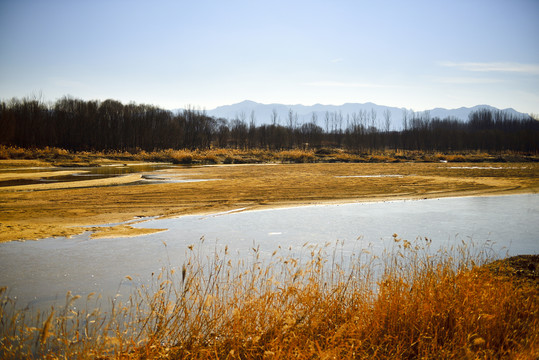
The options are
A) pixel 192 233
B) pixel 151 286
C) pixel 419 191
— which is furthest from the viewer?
pixel 419 191

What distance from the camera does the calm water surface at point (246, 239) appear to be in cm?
712

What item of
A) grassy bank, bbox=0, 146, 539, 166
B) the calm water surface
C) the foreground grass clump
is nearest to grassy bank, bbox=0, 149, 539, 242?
the calm water surface

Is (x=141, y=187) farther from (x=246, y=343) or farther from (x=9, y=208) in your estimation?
(x=246, y=343)

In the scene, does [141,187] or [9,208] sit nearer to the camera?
[9,208]

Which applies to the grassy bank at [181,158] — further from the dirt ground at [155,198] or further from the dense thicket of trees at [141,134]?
the dirt ground at [155,198]

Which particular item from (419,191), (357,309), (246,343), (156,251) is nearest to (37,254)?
(156,251)

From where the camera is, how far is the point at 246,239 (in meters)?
10.3

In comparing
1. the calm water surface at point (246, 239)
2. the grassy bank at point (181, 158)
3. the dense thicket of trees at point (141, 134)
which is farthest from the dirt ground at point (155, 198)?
the dense thicket of trees at point (141, 134)

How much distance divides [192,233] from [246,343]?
6.82 m

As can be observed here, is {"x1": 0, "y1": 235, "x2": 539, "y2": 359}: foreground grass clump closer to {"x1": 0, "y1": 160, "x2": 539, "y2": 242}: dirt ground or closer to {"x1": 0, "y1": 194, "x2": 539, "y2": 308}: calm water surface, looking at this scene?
{"x1": 0, "y1": 194, "x2": 539, "y2": 308}: calm water surface

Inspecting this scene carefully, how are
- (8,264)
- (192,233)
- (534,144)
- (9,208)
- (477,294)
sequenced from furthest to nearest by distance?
(534,144)
(9,208)
(192,233)
(8,264)
(477,294)

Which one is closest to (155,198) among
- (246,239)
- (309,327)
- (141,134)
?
(246,239)

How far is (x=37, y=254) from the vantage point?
872 cm

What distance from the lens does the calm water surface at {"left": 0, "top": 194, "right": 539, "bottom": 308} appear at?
23.4ft
